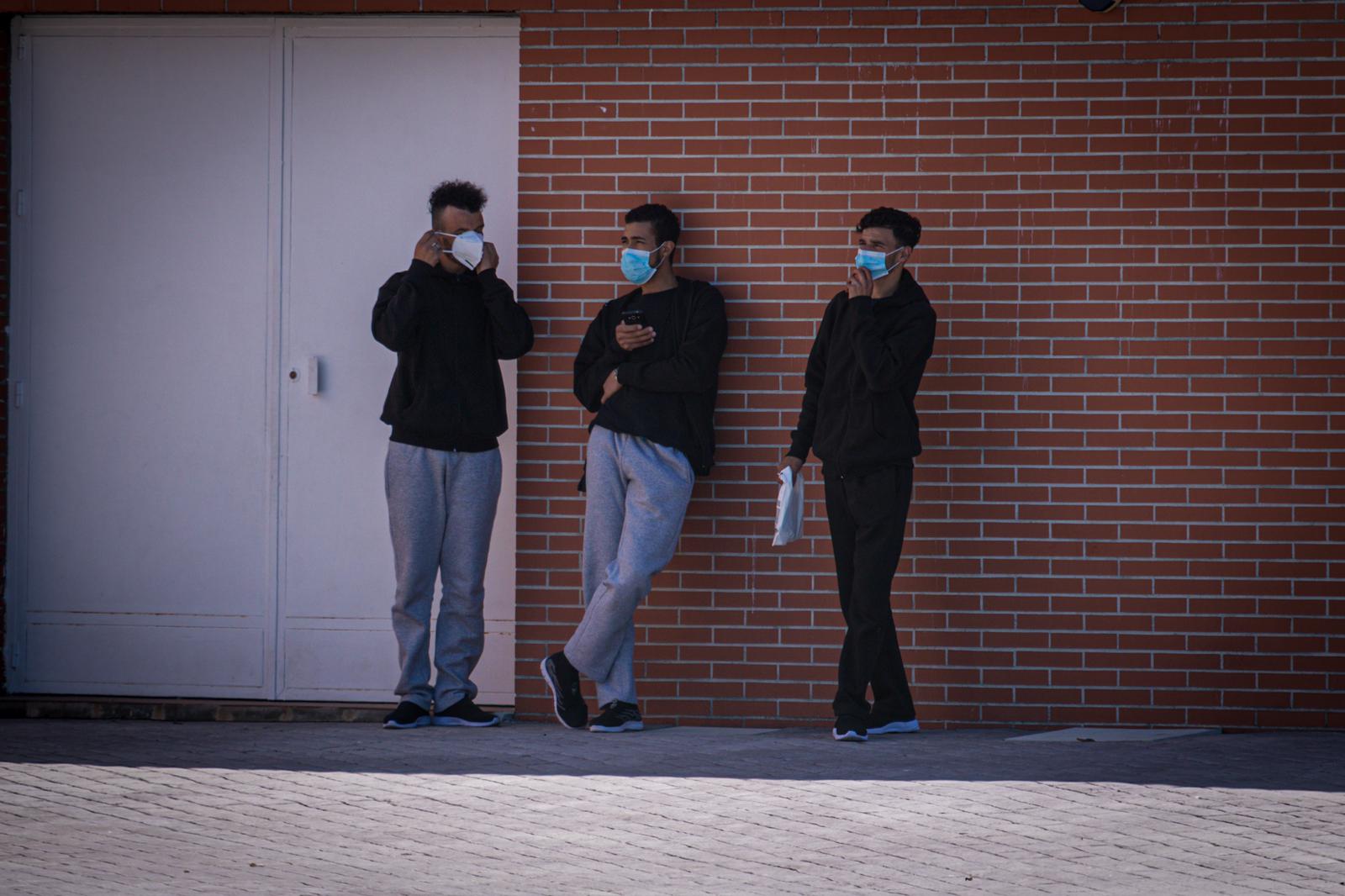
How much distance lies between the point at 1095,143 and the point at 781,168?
1.38m

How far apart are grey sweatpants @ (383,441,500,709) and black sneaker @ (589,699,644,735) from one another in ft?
1.97

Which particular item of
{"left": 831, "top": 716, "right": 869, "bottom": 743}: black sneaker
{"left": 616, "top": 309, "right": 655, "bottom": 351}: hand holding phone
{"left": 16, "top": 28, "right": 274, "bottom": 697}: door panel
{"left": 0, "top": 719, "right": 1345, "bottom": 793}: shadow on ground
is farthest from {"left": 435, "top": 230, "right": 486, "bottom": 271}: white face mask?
{"left": 831, "top": 716, "right": 869, "bottom": 743}: black sneaker

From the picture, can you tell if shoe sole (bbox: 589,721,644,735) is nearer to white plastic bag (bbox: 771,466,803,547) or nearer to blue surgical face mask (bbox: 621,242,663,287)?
white plastic bag (bbox: 771,466,803,547)

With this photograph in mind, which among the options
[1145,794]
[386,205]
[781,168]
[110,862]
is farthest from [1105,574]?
[110,862]

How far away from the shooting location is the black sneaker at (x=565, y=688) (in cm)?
743

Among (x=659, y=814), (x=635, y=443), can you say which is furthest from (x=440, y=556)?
(x=659, y=814)

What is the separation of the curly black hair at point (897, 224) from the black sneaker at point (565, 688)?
7.40ft

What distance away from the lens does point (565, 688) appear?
743 centimetres

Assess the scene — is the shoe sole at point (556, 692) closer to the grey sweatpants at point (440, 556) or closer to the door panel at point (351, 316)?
the grey sweatpants at point (440, 556)

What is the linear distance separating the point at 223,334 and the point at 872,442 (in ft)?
10.3

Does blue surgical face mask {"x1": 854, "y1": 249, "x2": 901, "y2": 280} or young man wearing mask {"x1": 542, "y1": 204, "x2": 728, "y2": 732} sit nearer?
blue surgical face mask {"x1": 854, "y1": 249, "x2": 901, "y2": 280}

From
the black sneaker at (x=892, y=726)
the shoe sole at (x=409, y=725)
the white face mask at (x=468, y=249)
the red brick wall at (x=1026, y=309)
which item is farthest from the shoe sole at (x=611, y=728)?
the white face mask at (x=468, y=249)

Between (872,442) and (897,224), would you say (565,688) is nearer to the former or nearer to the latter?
(872,442)

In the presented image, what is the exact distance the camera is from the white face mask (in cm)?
740
